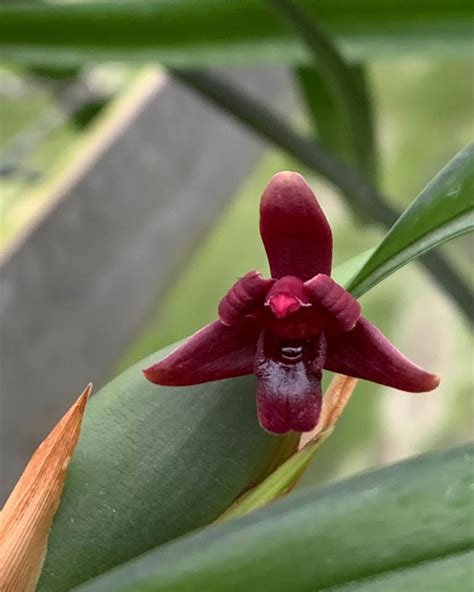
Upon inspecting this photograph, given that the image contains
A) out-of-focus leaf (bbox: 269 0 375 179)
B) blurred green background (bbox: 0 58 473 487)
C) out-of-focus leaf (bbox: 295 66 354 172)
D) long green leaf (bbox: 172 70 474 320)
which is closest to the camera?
out-of-focus leaf (bbox: 269 0 375 179)

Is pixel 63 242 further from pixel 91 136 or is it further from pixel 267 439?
pixel 267 439

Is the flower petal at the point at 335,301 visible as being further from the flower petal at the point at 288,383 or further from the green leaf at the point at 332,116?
the green leaf at the point at 332,116

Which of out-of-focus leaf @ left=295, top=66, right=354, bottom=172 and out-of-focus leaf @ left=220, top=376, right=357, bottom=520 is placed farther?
out-of-focus leaf @ left=295, top=66, right=354, bottom=172

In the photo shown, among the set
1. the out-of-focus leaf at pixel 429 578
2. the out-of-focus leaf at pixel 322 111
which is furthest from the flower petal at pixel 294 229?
the out-of-focus leaf at pixel 322 111

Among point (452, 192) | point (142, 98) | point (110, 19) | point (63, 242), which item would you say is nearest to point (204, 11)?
point (110, 19)

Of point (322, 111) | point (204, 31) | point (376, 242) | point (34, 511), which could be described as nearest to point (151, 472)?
point (34, 511)

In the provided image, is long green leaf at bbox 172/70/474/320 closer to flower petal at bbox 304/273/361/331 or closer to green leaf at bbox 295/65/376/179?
green leaf at bbox 295/65/376/179

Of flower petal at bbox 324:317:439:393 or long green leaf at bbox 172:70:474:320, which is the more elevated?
long green leaf at bbox 172:70:474:320

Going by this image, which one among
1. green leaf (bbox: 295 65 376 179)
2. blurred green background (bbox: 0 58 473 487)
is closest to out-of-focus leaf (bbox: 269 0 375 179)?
green leaf (bbox: 295 65 376 179)
